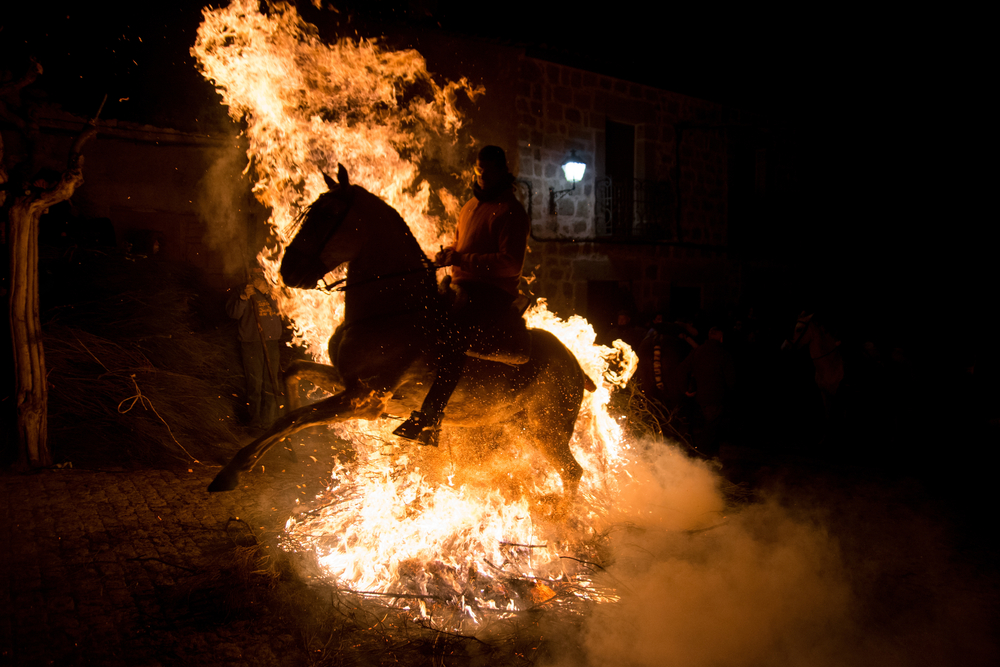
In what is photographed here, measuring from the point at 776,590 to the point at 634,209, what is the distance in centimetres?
1340

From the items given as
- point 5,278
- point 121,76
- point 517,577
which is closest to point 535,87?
point 121,76

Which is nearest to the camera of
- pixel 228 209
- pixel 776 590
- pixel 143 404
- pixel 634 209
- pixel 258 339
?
pixel 776 590

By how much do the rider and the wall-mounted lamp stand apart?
10.2 meters

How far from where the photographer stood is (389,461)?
5480 mm

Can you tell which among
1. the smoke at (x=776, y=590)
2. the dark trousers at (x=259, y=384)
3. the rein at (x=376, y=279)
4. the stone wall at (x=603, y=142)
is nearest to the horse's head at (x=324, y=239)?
the rein at (x=376, y=279)

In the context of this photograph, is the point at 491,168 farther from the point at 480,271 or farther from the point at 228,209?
the point at 228,209

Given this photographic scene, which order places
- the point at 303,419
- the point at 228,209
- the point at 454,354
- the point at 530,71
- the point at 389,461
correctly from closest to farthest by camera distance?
1. the point at 303,419
2. the point at 454,354
3. the point at 389,461
4. the point at 228,209
5. the point at 530,71

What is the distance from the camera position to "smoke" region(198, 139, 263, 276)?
10461mm

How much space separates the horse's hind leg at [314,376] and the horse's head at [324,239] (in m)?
0.83

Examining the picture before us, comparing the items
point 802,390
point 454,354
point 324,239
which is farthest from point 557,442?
point 802,390

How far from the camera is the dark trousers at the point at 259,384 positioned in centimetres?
891

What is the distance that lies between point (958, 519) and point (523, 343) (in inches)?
234

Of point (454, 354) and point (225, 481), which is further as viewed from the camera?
point (454, 354)

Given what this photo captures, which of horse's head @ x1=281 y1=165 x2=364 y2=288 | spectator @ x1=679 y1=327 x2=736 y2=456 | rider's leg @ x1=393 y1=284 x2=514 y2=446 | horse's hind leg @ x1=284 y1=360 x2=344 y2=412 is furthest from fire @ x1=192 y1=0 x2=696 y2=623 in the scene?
spectator @ x1=679 y1=327 x2=736 y2=456
